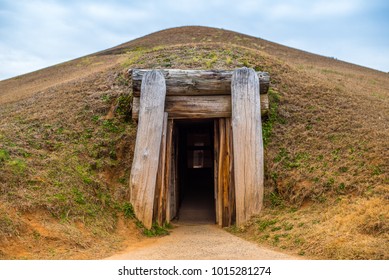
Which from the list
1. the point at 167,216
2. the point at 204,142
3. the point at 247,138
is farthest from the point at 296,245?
the point at 204,142

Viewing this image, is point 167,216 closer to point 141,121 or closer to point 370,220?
point 141,121

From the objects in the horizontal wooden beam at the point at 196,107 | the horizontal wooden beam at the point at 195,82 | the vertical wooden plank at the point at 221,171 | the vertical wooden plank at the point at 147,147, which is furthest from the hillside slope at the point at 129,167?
the horizontal wooden beam at the point at 195,82

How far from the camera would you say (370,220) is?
6914 mm

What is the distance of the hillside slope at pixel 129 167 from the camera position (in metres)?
7.02

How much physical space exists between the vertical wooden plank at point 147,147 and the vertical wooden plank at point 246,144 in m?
1.65

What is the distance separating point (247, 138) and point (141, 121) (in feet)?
7.57

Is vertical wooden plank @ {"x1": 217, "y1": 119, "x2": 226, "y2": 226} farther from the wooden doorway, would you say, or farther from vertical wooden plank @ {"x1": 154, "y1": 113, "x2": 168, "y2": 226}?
vertical wooden plank @ {"x1": 154, "y1": 113, "x2": 168, "y2": 226}

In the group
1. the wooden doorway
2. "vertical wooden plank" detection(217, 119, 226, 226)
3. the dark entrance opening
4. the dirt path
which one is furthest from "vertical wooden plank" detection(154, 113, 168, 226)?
the dark entrance opening

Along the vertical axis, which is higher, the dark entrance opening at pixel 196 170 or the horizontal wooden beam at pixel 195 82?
the horizontal wooden beam at pixel 195 82

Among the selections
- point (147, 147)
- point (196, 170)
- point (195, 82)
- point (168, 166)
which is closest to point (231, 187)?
point (168, 166)

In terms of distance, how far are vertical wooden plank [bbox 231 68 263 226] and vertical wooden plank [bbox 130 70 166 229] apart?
5.40 ft

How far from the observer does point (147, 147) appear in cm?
944

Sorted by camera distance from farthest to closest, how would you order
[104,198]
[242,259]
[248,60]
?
[248,60] → [104,198] → [242,259]

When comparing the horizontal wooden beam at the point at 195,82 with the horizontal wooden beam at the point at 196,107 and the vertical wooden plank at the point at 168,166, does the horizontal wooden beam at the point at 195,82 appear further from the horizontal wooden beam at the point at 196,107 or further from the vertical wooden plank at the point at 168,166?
the vertical wooden plank at the point at 168,166
